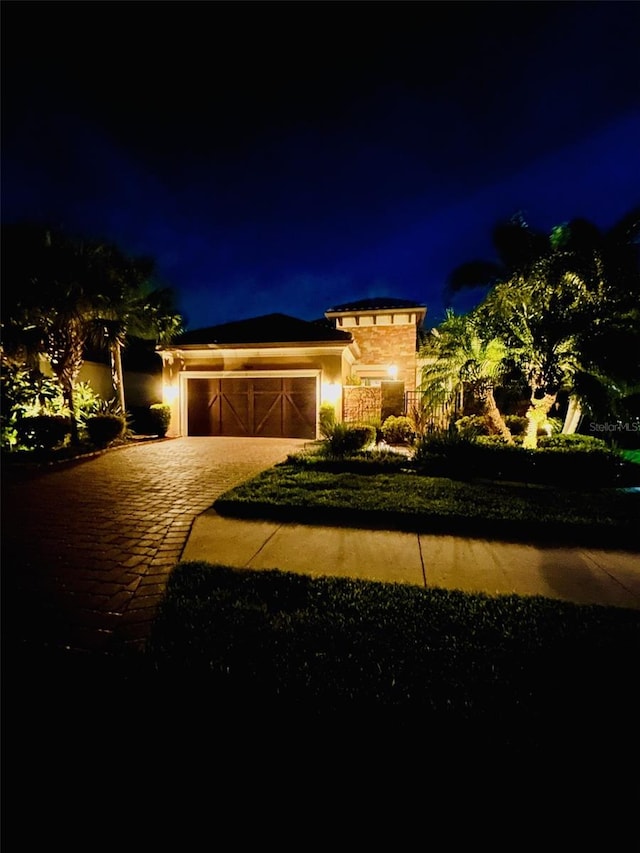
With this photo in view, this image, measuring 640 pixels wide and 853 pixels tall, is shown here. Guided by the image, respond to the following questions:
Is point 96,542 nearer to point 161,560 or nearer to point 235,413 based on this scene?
point 161,560

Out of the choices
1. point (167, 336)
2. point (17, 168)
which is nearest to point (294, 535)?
point (17, 168)

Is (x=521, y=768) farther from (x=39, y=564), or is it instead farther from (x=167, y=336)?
(x=167, y=336)

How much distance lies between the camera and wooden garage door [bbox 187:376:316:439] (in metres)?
13.6

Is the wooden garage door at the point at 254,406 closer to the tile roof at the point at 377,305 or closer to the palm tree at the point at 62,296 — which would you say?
the palm tree at the point at 62,296

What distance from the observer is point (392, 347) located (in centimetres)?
1594

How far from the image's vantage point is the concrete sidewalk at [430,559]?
120 inches

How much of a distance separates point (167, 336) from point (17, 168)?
23.2ft

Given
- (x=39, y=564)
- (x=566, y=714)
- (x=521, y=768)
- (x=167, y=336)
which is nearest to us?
(x=521, y=768)

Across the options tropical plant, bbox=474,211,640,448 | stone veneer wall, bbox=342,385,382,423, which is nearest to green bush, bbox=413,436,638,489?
tropical plant, bbox=474,211,640,448

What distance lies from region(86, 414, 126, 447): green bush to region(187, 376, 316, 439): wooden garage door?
13.2ft

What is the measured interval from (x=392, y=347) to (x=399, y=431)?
19.1 feet

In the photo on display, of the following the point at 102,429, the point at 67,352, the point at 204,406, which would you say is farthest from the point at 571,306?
the point at 67,352

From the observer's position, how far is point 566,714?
5.66 ft

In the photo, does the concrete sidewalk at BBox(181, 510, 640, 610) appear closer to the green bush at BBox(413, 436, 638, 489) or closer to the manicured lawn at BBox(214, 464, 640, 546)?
the manicured lawn at BBox(214, 464, 640, 546)
